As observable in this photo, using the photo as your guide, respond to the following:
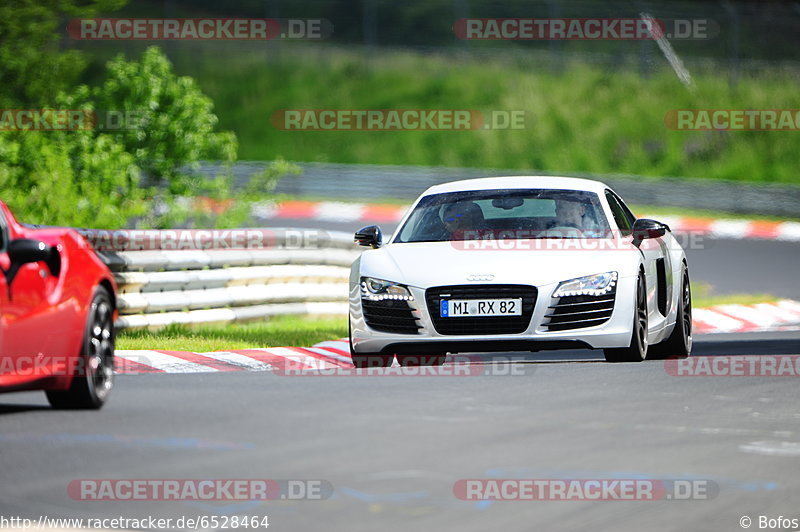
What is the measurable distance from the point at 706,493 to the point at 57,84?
69.7ft

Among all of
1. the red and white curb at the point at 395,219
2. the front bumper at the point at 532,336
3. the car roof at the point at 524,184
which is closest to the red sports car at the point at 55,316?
the front bumper at the point at 532,336

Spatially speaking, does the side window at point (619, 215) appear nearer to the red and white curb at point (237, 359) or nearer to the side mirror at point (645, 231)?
the side mirror at point (645, 231)

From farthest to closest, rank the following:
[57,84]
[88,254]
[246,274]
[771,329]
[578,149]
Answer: [578,149] < [57,84] < [771,329] < [246,274] < [88,254]

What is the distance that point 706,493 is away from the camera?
25.2ft

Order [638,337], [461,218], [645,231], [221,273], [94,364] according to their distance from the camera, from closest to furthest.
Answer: [94,364]
[638,337]
[645,231]
[461,218]
[221,273]

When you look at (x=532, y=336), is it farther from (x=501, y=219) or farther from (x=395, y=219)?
(x=395, y=219)

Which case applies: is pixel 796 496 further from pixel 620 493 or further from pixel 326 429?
pixel 326 429

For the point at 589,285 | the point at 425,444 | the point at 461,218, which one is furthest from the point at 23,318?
the point at 461,218

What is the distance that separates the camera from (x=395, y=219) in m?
35.4

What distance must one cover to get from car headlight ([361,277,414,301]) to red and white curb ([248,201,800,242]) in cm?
1950

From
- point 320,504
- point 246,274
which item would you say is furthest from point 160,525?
point 246,274

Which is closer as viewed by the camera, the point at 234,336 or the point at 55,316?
the point at 55,316

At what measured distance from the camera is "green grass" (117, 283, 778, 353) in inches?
570

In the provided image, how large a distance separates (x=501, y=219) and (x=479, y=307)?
1.20m
